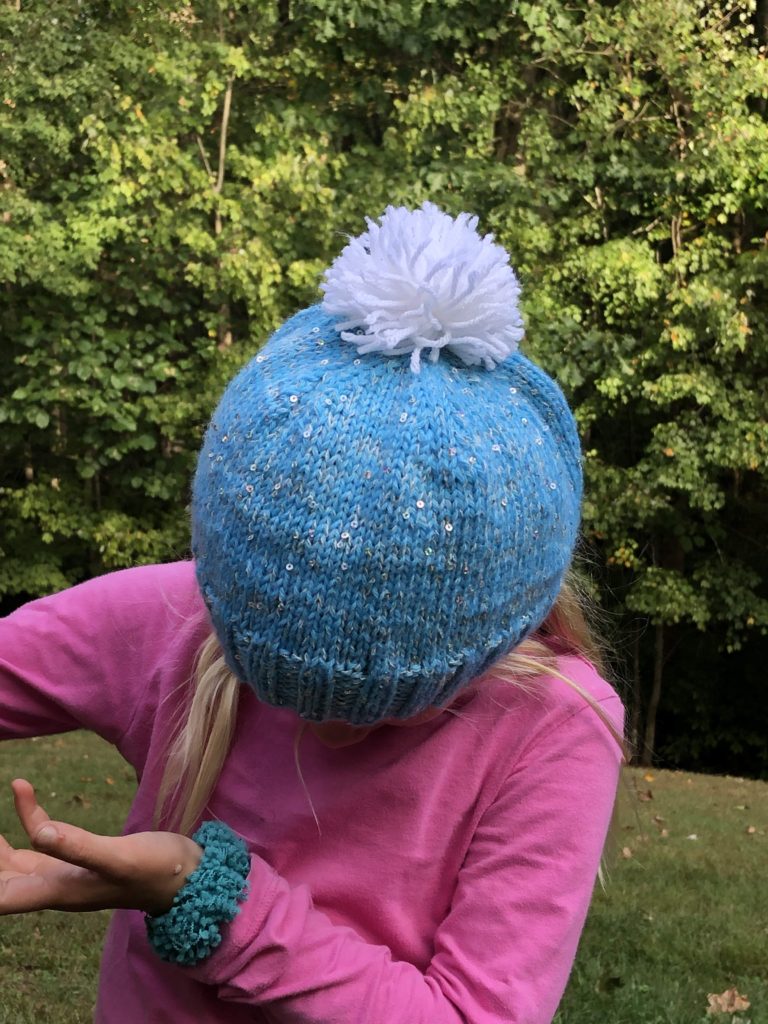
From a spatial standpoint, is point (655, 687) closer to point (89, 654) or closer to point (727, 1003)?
point (727, 1003)

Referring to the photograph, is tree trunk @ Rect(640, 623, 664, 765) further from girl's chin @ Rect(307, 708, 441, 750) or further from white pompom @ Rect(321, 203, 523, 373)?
white pompom @ Rect(321, 203, 523, 373)

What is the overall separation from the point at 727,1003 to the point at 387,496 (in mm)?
3191

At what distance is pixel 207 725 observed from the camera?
1.50 metres

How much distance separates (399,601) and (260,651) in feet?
0.58

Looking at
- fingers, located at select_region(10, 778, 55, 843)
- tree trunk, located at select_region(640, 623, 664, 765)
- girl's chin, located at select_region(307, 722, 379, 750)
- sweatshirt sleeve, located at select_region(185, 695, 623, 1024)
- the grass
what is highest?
girl's chin, located at select_region(307, 722, 379, 750)

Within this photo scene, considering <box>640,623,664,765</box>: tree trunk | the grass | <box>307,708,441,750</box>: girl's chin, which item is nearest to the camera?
<box>307,708,441,750</box>: girl's chin

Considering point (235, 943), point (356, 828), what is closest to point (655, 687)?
point (356, 828)

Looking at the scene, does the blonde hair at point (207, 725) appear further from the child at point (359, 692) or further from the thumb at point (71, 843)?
the thumb at point (71, 843)

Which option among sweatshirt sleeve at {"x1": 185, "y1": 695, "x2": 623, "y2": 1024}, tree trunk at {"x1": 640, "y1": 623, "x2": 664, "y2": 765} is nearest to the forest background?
tree trunk at {"x1": 640, "y1": 623, "x2": 664, "y2": 765}

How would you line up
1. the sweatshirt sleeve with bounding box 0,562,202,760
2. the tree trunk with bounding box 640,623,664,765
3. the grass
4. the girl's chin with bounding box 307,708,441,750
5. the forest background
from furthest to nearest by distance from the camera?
the tree trunk with bounding box 640,623,664,765, the forest background, the grass, the sweatshirt sleeve with bounding box 0,562,202,760, the girl's chin with bounding box 307,708,441,750

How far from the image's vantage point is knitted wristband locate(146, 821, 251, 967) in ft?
4.08

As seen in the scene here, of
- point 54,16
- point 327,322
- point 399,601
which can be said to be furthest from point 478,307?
point 54,16

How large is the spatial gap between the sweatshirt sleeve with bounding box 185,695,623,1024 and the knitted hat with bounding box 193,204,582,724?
8.6 inches

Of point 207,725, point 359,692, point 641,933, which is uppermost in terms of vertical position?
point 359,692
